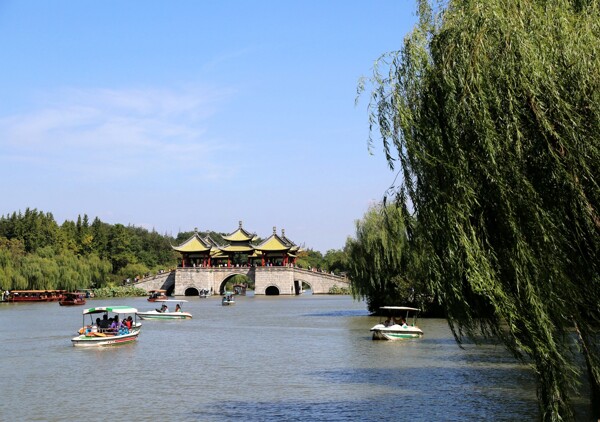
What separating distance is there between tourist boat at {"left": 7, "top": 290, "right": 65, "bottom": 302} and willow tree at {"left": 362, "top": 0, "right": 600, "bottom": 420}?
194 ft

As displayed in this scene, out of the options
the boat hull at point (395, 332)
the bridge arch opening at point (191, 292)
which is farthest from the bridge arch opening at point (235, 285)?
the boat hull at point (395, 332)

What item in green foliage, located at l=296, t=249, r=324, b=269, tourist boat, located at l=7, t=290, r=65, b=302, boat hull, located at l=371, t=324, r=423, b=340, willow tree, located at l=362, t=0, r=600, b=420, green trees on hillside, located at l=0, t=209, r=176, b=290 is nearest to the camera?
willow tree, located at l=362, t=0, r=600, b=420

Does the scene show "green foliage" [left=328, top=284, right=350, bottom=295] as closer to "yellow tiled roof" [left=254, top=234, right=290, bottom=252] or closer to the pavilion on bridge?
the pavilion on bridge

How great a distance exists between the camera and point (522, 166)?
9484 mm

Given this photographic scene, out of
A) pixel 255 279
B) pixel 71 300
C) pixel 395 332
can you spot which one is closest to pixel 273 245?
pixel 255 279

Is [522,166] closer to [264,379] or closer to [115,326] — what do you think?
[264,379]

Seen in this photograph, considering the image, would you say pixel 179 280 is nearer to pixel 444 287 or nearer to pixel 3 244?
pixel 3 244

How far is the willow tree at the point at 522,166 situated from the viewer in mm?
9227

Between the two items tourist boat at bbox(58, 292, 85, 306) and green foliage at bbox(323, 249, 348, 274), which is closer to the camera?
tourist boat at bbox(58, 292, 85, 306)

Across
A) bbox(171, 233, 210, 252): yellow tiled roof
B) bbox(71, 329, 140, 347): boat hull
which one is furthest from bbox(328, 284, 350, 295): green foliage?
bbox(71, 329, 140, 347): boat hull

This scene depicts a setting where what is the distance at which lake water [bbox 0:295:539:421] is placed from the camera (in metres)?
15.8

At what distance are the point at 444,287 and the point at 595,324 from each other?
238cm

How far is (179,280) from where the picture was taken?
80.6 meters

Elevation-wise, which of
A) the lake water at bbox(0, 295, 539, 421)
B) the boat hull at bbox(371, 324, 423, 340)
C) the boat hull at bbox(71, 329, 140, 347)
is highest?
the boat hull at bbox(71, 329, 140, 347)
